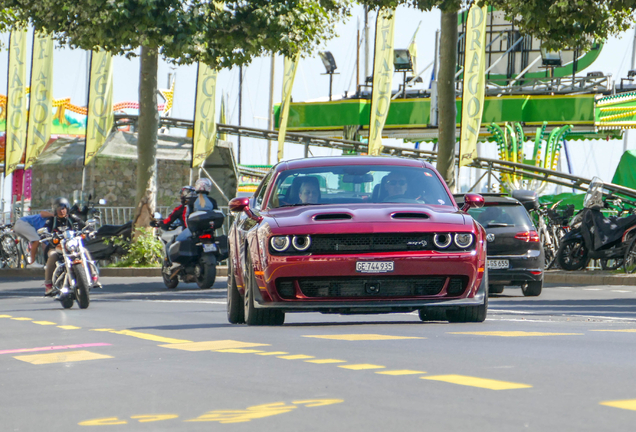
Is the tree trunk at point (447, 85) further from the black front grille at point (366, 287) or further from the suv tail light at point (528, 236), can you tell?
the black front grille at point (366, 287)

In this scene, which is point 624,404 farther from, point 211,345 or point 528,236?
point 528,236

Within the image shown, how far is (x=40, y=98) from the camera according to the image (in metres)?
27.9

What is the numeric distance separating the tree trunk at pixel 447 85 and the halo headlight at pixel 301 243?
47.6ft

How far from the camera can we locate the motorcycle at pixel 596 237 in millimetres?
20109

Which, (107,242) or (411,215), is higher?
(411,215)

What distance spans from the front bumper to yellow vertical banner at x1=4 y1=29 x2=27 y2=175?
21.9m

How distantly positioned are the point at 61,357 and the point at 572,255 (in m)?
15.0

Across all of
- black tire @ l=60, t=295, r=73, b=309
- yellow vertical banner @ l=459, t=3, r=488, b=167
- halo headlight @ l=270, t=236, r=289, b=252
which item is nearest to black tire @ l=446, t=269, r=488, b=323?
halo headlight @ l=270, t=236, r=289, b=252

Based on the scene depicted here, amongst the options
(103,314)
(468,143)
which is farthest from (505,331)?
(468,143)

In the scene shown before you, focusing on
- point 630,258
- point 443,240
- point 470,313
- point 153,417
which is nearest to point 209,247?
point 630,258

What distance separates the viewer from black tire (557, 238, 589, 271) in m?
21.0

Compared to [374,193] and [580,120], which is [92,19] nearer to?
[374,193]

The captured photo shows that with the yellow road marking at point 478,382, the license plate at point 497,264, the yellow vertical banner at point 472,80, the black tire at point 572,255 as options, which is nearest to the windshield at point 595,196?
the black tire at point 572,255

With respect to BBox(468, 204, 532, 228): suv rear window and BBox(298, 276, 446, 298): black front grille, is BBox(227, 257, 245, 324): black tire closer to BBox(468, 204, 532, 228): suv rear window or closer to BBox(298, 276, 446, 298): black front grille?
BBox(298, 276, 446, 298): black front grille
